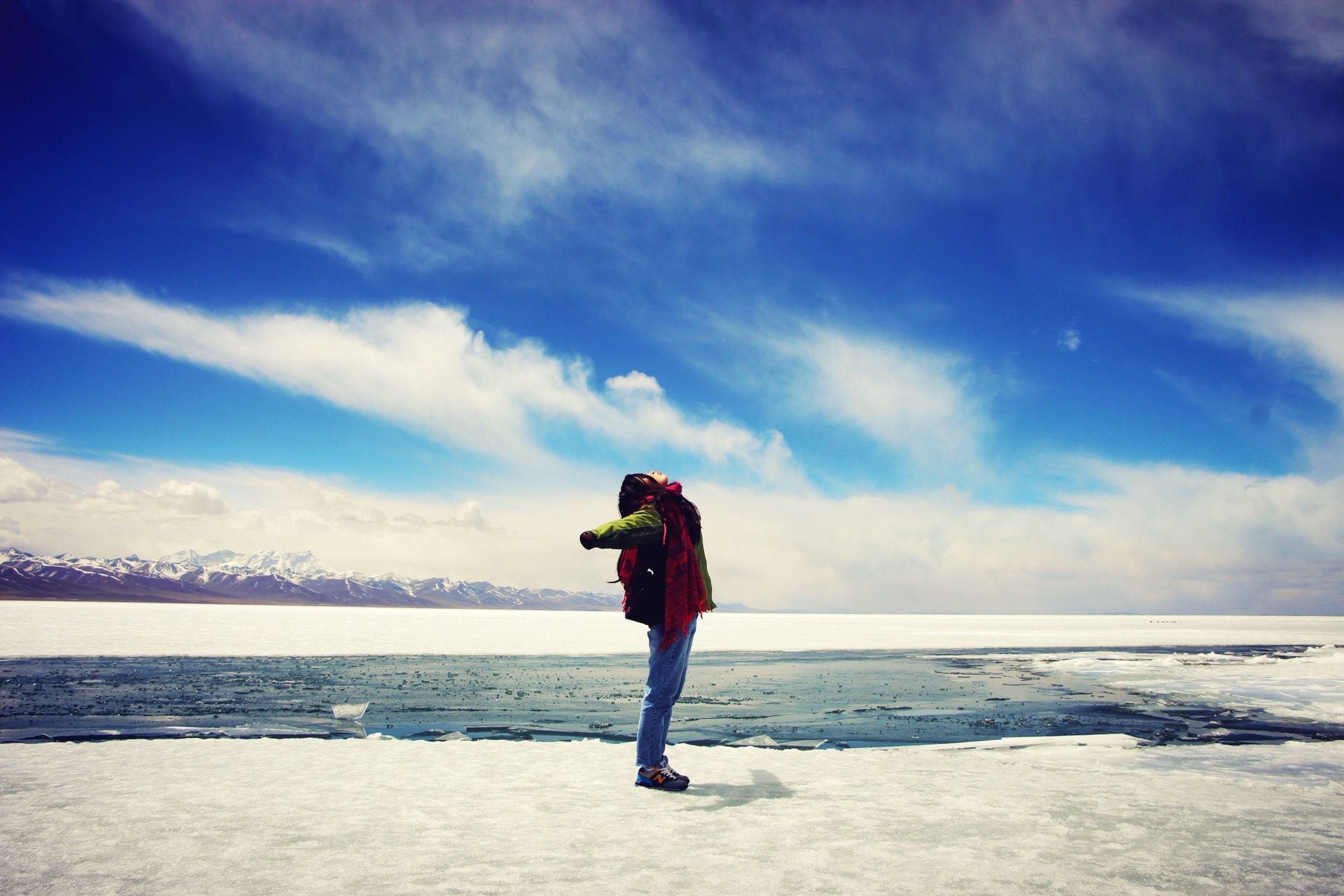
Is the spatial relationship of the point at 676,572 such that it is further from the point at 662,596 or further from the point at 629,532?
the point at 629,532

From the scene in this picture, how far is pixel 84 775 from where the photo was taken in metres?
4.56

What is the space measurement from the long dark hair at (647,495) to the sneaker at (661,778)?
1448 millimetres

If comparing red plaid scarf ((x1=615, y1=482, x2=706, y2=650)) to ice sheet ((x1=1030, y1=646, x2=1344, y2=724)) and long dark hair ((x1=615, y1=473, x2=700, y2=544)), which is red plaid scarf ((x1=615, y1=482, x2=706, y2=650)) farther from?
ice sheet ((x1=1030, y1=646, x2=1344, y2=724))

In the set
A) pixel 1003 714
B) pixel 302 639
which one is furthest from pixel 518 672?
pixel 302 639

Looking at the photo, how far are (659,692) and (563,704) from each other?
5.60 metres

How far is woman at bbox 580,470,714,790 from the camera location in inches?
171

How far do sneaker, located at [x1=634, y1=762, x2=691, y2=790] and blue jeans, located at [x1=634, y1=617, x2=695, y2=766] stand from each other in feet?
0.13

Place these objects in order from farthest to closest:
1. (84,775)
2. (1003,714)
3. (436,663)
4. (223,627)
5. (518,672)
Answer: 1. (223,627)
2. (436,663)
3. (518,672)
4. (1003,714)
5. (84,775)

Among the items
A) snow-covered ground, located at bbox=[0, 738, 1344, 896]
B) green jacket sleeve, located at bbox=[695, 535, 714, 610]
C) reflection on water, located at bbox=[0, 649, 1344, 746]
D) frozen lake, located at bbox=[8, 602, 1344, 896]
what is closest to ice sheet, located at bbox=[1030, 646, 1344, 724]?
frozen lake, located at bbox=[8, 602, 1344, 896]

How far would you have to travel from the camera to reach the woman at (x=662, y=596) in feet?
14.3

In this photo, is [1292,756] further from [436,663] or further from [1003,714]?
[436,663]

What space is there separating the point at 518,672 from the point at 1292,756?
11.8 meters

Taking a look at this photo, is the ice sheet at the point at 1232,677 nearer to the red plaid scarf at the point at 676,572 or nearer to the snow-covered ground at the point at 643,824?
the snow-covered ground at the point at 643,824

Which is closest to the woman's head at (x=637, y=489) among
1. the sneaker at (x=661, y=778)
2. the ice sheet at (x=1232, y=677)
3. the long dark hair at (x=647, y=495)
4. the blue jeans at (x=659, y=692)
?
the long dark hair at (x=647, y=495)
